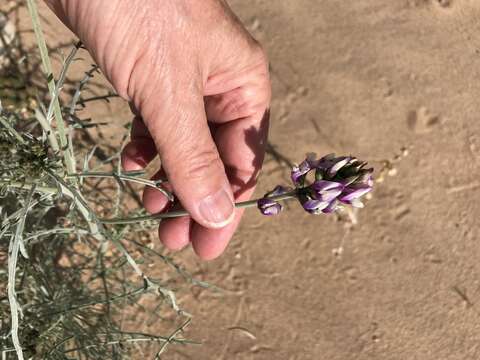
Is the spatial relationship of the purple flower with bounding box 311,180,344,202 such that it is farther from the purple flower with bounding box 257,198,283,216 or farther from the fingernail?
the fingernail

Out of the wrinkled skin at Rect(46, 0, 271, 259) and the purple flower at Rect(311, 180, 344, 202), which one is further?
the wrinkled skin at Rect(46, 0, 271, 259)

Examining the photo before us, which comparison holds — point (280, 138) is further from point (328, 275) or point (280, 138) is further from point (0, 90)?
point (0, 90)

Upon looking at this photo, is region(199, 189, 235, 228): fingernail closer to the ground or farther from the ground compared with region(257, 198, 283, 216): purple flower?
closer to the ground

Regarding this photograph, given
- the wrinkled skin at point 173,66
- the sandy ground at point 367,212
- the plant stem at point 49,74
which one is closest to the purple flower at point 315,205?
the wrinkled skin at point 173,66

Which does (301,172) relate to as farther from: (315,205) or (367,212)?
(367,212)

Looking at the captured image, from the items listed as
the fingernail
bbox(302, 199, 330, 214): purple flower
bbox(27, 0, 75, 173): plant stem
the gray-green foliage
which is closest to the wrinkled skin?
the fingernail

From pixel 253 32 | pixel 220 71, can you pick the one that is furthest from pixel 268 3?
pixel 220 71
